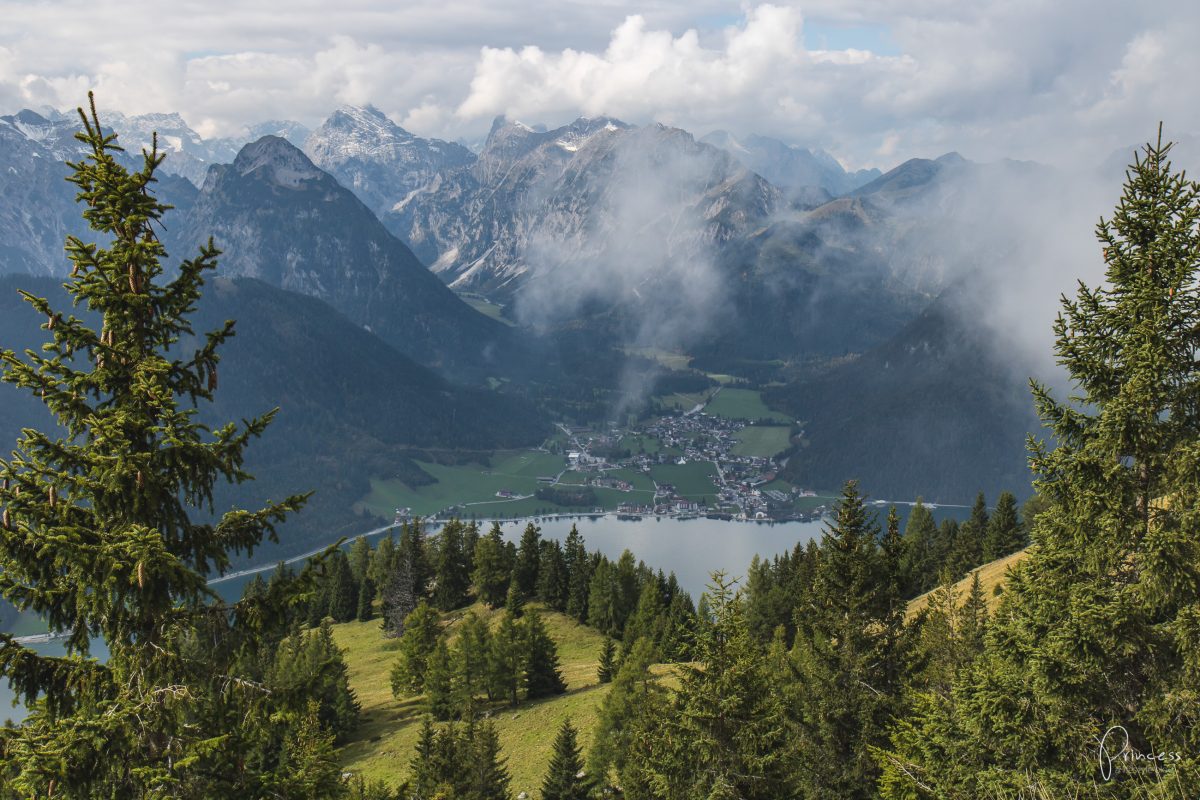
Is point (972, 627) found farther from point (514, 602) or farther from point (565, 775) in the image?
point (514, 602)

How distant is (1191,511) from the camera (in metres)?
12.0

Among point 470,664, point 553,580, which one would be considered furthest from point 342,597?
point 470,664

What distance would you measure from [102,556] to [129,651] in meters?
1.61

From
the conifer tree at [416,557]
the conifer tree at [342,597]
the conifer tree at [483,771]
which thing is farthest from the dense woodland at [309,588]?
the conifer tree at [342,597]

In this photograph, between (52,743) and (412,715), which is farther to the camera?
(412,715)

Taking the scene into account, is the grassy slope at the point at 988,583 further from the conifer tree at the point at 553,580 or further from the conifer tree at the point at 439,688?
the conifer tree at the point at 553,580

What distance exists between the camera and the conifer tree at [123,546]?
9.35 metres

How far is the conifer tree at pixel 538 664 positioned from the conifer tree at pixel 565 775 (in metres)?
22.1

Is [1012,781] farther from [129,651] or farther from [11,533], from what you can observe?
[11,533]

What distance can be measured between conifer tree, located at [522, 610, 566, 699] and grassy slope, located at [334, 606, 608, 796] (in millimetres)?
1692

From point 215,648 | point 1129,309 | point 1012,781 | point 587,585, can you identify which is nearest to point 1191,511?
point 1129,309

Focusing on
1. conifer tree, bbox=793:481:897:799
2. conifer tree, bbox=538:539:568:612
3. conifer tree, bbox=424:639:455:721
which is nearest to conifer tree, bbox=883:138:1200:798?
conifer tree, bbox=793:481:897:799

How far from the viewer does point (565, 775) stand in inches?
1499

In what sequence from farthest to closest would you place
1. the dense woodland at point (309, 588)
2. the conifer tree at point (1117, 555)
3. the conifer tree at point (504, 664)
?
the conifer tree at point (504, 664)
the conifer tree at point (1117, 555)
the dense woodland at point (309, 588)
